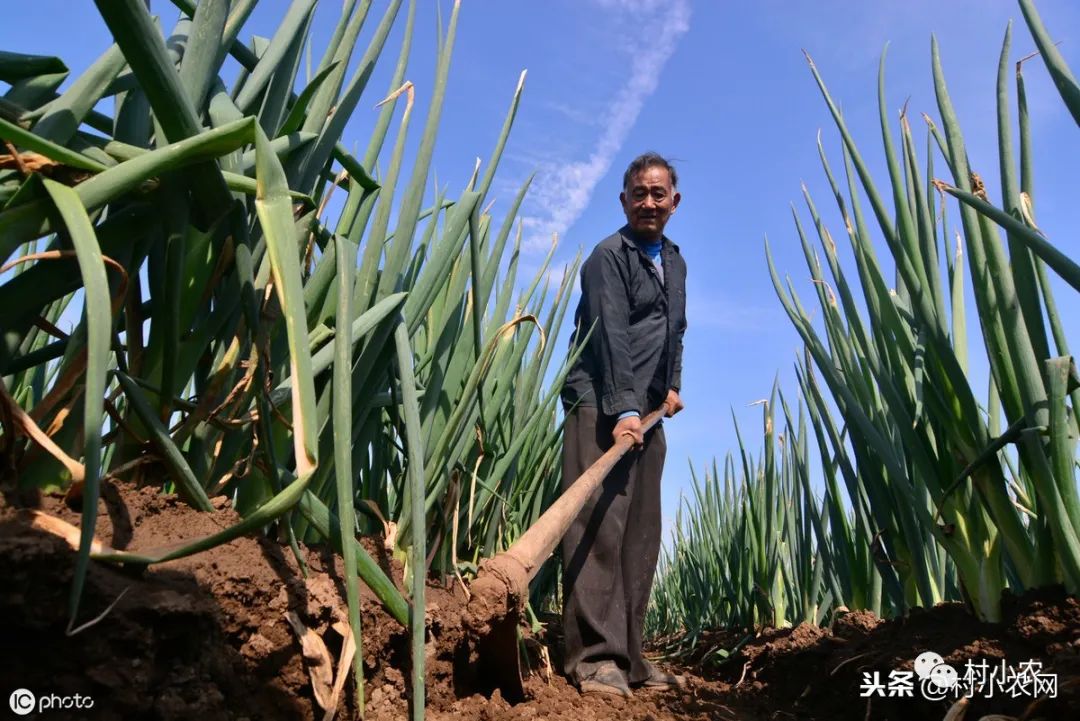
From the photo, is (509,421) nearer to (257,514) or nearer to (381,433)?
(381,433)

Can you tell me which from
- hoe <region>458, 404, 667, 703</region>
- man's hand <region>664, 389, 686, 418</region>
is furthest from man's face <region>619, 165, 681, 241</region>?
hoe <region>458, 404, 667, 703</region>

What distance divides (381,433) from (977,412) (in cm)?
82

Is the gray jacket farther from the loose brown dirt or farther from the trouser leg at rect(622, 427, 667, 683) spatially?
the loose brown dirt

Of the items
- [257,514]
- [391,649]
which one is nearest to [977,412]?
[391,649]

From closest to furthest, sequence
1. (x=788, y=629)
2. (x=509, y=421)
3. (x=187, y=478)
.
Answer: (x=187, y=478), (x=509, y=421), (x=788, y=629)

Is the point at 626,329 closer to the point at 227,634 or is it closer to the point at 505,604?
the point at 505,604

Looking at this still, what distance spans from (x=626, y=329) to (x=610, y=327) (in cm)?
7

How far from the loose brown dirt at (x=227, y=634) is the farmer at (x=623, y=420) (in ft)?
2.27

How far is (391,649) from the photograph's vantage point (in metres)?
0.79

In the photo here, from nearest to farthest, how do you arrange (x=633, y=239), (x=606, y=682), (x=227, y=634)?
(x=227, y=634), (x=606, y=682), (x=633, y=239)

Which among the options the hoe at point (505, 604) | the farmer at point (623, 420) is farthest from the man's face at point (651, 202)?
the hoe at point (505, 604)

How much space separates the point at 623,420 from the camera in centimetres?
184

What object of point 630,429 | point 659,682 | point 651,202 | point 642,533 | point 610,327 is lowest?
point 659,682

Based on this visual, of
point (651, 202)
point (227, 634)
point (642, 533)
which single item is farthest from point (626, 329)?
point (227, 634)
